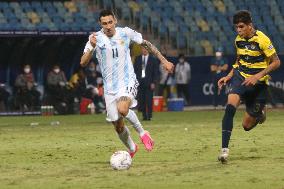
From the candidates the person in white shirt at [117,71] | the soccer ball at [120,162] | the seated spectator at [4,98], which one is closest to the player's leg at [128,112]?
the person in white shirt at [117,71]

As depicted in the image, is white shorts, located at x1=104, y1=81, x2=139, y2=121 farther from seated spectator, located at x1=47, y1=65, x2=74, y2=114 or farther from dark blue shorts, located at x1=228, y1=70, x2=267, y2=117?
Result: seated spectator, located at x1=47, y1=65, x2=74, y2=114

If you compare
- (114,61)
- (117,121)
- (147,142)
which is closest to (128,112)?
(117,121)

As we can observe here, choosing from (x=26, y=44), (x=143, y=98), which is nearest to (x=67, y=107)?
(x=26, y=44)

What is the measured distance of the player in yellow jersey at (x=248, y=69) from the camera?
14.2 m

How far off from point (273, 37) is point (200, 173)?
2864cm

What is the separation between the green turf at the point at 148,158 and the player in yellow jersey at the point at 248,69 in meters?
0.78

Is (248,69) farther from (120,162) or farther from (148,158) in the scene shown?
(120,162)

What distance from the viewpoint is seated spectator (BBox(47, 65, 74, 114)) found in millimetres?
32844

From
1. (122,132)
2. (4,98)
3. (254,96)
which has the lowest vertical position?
(4,98)

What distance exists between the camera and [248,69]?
1474 cm

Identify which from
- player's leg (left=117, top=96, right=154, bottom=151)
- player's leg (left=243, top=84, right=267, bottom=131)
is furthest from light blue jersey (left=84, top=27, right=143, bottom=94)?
player's leg (left=243, top=84, right=267, bottom=131)

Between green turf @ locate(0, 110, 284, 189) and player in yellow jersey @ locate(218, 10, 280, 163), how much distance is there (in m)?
0.78

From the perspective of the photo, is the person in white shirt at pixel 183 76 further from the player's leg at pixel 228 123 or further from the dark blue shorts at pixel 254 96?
the player's leg at pixel 228 123

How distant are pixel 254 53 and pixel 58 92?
61.8ft
